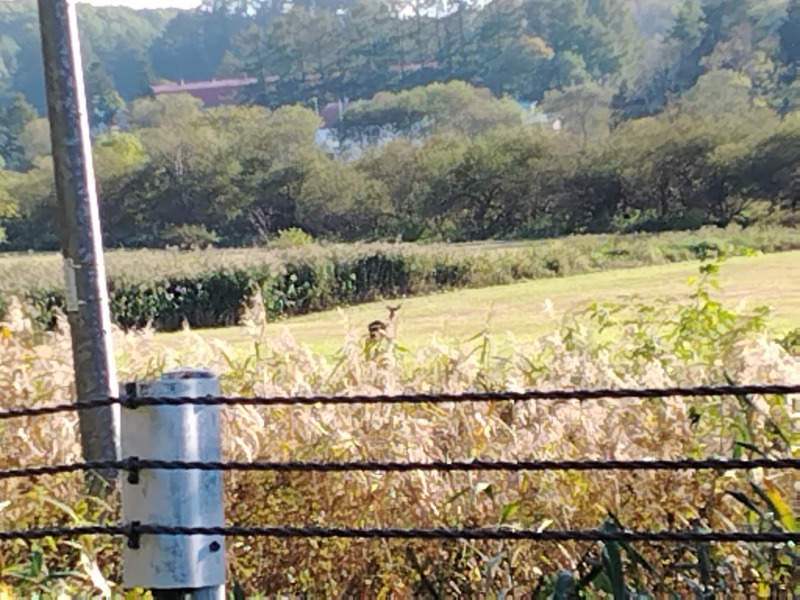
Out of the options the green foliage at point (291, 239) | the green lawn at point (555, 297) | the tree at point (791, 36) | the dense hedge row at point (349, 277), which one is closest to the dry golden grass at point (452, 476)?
the green lawn at point (555, 297)

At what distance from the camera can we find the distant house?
5062 centimetres

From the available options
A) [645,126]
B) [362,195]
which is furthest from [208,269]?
[645,126]

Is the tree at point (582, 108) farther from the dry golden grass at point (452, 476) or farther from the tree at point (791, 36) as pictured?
the dry golden grass at point (452, 476)

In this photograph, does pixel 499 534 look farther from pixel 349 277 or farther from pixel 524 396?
pixel 349 277

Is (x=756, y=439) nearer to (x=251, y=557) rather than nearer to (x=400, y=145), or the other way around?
(x=251, y=557)

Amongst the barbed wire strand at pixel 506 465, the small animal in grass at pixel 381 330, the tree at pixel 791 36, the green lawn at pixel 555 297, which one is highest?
the tree at pixel 791 36

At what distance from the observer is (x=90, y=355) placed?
14.0 ft

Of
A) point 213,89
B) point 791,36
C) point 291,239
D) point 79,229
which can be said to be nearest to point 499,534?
point 79,229

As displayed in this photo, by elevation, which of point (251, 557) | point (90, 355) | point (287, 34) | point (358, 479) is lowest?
point (251, 557)

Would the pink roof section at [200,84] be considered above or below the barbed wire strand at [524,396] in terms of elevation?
above

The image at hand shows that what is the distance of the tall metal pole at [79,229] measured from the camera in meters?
4.13

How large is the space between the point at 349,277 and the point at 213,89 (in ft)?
105

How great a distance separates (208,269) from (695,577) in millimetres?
19508

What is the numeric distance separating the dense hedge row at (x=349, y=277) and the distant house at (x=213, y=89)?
1081 inches
